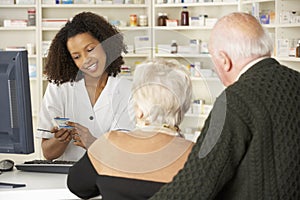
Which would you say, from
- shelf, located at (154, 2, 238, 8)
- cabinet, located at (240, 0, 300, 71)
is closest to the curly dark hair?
cabinet, located at (240, 0, 300, 71)

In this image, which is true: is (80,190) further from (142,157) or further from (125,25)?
(125,25)

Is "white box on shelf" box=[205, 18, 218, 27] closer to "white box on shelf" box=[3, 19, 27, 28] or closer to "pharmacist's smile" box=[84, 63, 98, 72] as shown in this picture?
"white box on shelf" box=[3, 19, 27, 28]

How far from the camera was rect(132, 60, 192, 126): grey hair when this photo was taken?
6.11ft

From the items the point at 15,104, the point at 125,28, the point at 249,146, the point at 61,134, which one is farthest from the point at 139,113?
Result: the point at 125,28

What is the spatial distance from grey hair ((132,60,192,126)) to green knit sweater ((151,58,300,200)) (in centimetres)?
12

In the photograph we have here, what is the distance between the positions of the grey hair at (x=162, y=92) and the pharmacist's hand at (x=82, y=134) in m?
0.92

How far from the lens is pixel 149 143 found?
1.87 meters

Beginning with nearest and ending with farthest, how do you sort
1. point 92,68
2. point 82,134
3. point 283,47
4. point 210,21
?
1. point 82,134
2. point 92,68
3. point 283,47
4. point 210,21

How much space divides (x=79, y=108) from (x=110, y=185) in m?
1.18

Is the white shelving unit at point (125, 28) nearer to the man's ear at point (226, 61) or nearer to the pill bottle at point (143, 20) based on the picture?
the pill bottle at point (143, 20)

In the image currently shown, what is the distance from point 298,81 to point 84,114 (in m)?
1.35

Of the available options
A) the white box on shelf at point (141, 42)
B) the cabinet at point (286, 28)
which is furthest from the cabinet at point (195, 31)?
the cabinet at point (286, 28)

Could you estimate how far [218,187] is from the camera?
1.78 meters

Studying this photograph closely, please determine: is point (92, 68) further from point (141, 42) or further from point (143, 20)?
point (143, 20)
